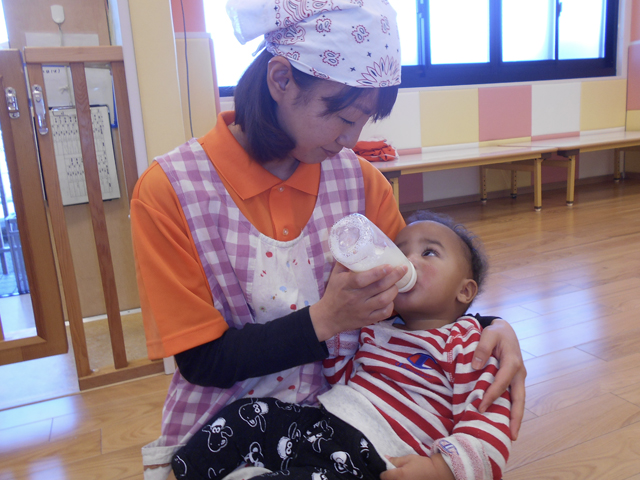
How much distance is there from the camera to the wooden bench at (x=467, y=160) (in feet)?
11.1

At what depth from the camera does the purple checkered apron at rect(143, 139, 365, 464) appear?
87cm

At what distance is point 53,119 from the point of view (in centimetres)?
223

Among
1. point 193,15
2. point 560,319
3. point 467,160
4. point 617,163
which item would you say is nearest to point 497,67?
point 467,160

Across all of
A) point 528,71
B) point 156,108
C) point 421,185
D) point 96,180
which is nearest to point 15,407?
point 96,180

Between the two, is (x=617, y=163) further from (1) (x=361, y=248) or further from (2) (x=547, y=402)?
(1) (x=361, y=248)

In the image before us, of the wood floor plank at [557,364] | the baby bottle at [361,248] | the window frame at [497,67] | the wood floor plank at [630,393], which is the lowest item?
the wood floor plank at [630,393]

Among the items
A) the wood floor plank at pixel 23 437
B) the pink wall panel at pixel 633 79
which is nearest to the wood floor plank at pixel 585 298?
the wood floor plank at pixel 23 437

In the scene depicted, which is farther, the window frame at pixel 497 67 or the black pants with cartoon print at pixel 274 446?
the window frame at pixel 497 67

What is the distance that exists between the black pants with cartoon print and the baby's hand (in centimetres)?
3

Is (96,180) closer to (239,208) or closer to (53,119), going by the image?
(53,119)

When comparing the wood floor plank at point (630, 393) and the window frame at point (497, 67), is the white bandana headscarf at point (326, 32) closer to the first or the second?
the wood floor plank at point (630, 393)

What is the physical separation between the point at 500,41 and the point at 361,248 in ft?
14.1

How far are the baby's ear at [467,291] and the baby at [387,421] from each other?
64 mm

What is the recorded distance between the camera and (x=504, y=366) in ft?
2.81
